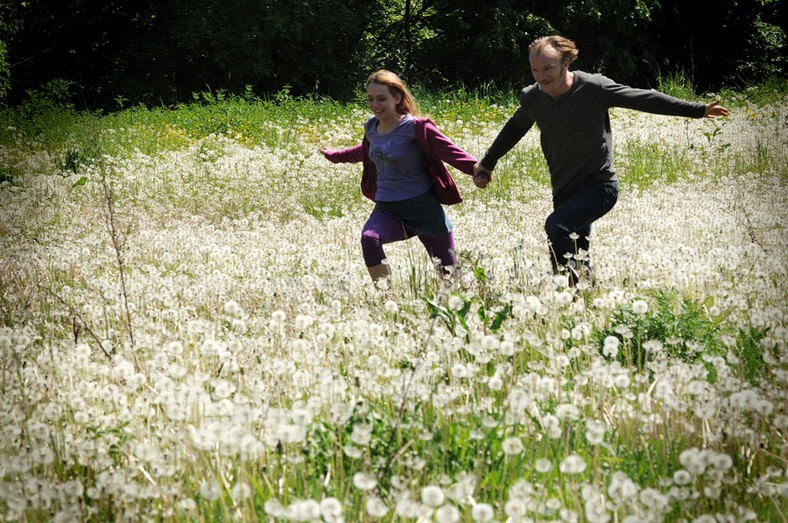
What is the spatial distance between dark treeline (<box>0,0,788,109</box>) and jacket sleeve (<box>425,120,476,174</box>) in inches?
1016

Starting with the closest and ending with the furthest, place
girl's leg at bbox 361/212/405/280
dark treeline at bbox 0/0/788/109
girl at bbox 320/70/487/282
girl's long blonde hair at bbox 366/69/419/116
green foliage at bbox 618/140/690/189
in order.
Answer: girl's leg at bbox 361/212/405/280, girl at bbox 320/70/487/282, girl's long blonde hair at bbox 366/69/419/116, green foliage at bbox 618/140/690/189, dark treeline at bbox 0/0/788/109

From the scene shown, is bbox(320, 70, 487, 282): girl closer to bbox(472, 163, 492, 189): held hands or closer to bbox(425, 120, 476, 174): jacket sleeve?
bbox(425, 120, 476, 174): jacket sleeve

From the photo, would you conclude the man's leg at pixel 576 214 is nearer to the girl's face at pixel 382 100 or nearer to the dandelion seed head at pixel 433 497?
the girl's face at pixel 382 100

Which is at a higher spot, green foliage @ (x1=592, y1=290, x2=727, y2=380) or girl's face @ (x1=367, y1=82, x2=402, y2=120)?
girl's face @ (x1=367, y1=82, x2=402, y2=120)

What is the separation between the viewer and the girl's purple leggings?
18.1 ft

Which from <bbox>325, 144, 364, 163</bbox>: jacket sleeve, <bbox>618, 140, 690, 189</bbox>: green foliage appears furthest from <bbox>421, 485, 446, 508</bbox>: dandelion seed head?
<bbox>618, 140, 690, 189</bbox>: green foliage

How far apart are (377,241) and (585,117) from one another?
177cm

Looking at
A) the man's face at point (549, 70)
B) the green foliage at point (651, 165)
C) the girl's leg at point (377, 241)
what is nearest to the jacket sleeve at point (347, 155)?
the girl's leg at point (377, 241)

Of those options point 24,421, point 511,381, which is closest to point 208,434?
point 24,421

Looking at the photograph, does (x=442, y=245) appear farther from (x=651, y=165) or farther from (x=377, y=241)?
(x=651, y=165)

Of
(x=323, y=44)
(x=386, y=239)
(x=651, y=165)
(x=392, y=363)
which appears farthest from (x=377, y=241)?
(x=323, y=44)

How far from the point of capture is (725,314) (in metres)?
4.26

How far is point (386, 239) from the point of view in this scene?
562cm

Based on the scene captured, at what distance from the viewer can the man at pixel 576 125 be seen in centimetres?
539
